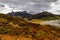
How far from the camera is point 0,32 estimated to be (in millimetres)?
37344

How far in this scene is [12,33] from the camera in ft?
122

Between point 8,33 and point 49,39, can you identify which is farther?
point 8,33

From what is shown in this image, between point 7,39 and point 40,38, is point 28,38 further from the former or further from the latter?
point 7,39

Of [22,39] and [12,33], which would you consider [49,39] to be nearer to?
[22,39]

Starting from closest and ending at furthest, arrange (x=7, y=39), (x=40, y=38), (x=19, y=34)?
(x=7, y=39), (x=40, y=38), (x=19, y=34)

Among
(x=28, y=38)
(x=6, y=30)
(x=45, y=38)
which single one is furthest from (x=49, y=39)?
(x=6, y=30)

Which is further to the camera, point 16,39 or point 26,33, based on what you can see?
point 26,33

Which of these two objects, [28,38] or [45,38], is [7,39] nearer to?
[28,38]

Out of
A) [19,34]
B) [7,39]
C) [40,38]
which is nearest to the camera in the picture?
[7,39]

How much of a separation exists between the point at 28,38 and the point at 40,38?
2.07 metres

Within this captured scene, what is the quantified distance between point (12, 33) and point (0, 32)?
7.56 feet

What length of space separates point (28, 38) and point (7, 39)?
14.3 ft

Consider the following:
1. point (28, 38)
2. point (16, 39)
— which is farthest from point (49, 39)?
point (16, 39)

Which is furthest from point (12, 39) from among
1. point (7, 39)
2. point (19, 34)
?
point (19, 34)
